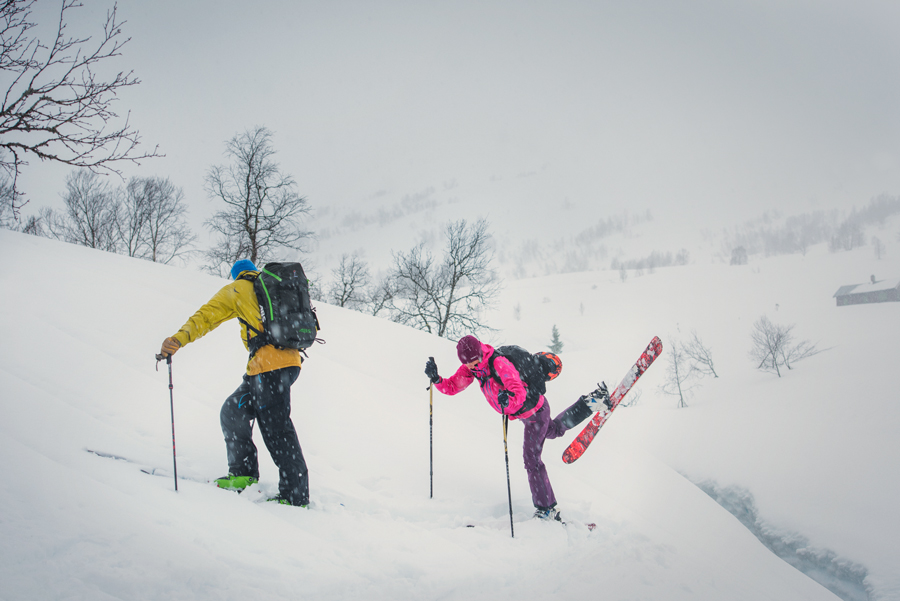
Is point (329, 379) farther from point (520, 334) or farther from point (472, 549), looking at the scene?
point (520, 334)

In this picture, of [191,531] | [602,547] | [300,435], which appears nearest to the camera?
[191,531]

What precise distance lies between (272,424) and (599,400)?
380 centimetres

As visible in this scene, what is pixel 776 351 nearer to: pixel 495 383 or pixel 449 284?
pixel 449 284

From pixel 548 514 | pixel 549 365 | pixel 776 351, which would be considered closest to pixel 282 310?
pixel 549 365

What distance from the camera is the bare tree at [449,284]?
23672 mm

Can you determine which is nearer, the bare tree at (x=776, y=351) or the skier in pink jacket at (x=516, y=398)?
the skier in pink jacket at (x=516, y=398)

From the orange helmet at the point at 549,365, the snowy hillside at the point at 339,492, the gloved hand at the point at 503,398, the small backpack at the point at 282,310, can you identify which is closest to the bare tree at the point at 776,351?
the snowy hillside at the point at 339,492

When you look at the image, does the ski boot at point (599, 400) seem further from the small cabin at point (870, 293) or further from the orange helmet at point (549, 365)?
the small cabin at point (870, 293)

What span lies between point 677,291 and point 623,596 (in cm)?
11325

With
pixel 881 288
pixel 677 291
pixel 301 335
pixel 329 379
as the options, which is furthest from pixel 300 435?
pixel 677 291

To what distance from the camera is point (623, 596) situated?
2729 millimetres

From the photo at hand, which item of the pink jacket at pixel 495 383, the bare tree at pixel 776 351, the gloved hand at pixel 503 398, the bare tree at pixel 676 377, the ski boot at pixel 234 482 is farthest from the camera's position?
the bare tree at pixel 676 377

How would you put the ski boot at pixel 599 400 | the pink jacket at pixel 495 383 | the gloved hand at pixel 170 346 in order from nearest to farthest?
1. the gloved hand at pixel 170 346
2. the pink jacket at pixel 495 383
3. the ski boot at pixel 599 400

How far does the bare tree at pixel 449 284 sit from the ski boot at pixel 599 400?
17774 millimetres
